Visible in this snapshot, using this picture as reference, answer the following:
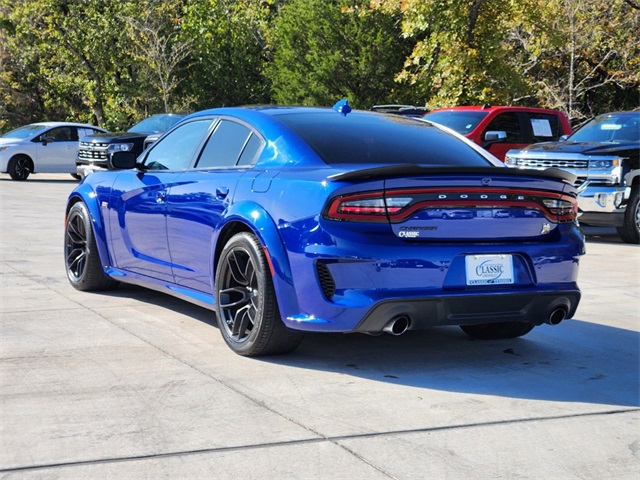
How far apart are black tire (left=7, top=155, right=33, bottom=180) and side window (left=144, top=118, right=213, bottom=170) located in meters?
20.5

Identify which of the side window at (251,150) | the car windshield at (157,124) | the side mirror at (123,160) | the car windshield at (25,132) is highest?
the side window at (251,150)

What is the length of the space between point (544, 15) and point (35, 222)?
59.9 feet

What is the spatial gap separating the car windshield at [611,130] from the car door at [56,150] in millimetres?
16465

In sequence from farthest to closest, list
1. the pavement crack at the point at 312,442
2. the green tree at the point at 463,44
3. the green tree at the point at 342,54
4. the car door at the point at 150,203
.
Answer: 1. the green tree at the point at 342,54
2. the green tree at the point at 463,44
3. the car door at the point at 150,203
4. the pavement crack at the point at 312,442

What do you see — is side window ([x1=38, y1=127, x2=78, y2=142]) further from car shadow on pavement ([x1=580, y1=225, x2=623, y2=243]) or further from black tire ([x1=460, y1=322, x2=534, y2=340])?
black tire ([x1=460, y1=322, x2=534, y2=340])

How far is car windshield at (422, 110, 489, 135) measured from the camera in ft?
56.9

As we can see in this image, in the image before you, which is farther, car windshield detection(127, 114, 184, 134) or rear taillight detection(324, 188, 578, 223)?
car windshield detection(127, 114, 184, 134)

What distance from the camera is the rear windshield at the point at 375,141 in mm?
6062

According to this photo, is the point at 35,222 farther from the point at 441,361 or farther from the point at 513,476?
the point at 513,476

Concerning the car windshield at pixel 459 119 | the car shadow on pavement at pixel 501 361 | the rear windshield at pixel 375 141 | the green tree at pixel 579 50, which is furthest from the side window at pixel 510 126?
the rear windshield at pixel 375 141

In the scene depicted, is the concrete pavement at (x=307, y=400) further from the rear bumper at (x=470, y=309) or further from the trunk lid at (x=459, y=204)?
the trunk lid at (x=459, y=204)

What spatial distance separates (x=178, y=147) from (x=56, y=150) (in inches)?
844

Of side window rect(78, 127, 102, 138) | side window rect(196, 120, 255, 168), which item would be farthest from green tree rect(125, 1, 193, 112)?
side window rect(196, 120, 255, 168)

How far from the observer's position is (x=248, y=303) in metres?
6.01
